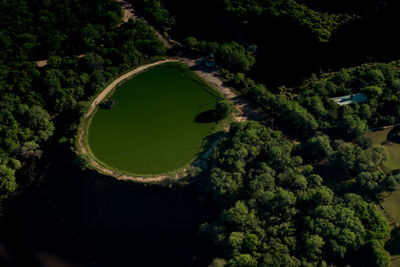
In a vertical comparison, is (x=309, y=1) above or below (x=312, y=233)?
above

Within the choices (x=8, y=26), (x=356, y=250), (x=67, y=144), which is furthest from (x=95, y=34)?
(x=356, y=250)

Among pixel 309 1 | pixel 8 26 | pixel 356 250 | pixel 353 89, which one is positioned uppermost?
pixel 309 1

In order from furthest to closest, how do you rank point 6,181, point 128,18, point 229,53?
point 128,18, point 229,53, point 6,181

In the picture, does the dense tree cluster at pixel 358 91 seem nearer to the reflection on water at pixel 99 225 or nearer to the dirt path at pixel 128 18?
the reflection on water at pixel 99 225

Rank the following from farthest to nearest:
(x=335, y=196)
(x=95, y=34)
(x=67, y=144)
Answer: (x=95, y=34), (x=67, y=144), (x=335, y=196)

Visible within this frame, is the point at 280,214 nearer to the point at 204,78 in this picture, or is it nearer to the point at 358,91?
the point at 358,91

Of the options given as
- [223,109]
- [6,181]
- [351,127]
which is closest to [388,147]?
[351,127]

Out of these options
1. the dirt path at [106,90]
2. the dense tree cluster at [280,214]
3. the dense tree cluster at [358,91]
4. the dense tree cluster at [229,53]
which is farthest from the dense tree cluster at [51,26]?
the dense tree cluster at [358,91]

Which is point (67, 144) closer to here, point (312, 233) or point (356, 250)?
point (312, 233)

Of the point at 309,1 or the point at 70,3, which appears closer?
the point at 309,1
